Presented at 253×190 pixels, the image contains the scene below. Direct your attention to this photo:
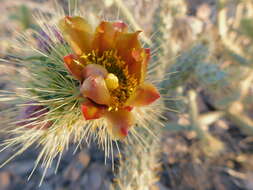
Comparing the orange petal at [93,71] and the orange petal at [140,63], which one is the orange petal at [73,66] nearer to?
the orange petal at [93,71]

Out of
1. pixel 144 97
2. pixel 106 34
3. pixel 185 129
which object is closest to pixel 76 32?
pixel 106 34

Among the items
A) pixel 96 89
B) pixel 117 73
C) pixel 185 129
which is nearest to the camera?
pixel 96 89

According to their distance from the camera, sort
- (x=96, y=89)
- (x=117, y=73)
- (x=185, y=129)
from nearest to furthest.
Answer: (x=96, y=89) < (x=117, y=73) < (x=185, y=129)

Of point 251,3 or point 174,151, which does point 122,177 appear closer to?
point 174,151

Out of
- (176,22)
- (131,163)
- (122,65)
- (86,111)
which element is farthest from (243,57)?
(86,111)

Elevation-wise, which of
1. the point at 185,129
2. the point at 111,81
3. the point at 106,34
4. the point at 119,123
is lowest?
the point at 185,129

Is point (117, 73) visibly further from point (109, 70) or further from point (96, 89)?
point (96, 89)
